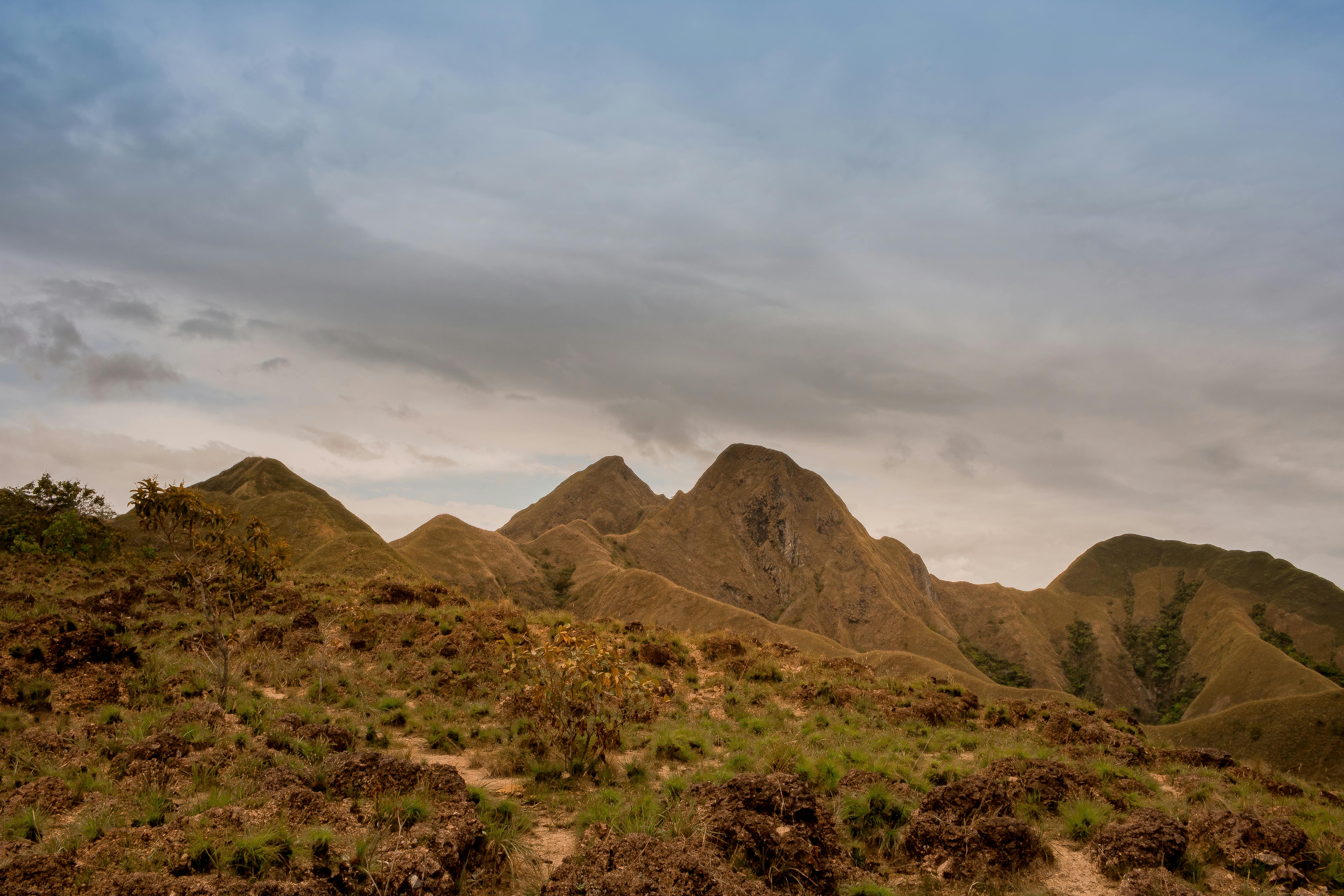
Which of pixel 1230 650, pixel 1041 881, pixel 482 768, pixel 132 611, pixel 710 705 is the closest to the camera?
pixel 1041 881

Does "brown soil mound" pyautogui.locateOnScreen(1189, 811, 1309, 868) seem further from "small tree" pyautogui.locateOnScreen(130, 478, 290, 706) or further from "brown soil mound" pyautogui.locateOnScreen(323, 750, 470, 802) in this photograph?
"small tree" pyautogui.locateOnScreen(130, 478, 290, 706)

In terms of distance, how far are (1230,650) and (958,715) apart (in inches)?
5992

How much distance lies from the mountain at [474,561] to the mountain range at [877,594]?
0.46m

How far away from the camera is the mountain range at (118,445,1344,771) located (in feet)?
244

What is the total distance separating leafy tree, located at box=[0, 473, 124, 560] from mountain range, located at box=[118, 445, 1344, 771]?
15809 mm

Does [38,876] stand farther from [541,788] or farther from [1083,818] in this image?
[1083,818]

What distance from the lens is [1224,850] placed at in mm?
8203

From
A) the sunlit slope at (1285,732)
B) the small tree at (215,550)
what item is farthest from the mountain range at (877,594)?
the small tree at (215,550)

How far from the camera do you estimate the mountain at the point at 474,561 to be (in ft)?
299

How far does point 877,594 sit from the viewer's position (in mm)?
137375

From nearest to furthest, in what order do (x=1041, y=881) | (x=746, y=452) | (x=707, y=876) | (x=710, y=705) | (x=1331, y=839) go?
(x=707, y=876) → (x=1041, y=881) → (x=1331, y=839) → (x=710, y=705) → (x=746, y=452)

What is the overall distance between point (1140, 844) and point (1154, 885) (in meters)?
1.01

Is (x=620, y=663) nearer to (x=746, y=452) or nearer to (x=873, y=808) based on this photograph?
(x=873, y=808)

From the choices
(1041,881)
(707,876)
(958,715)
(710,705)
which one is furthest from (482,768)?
(958,715)
